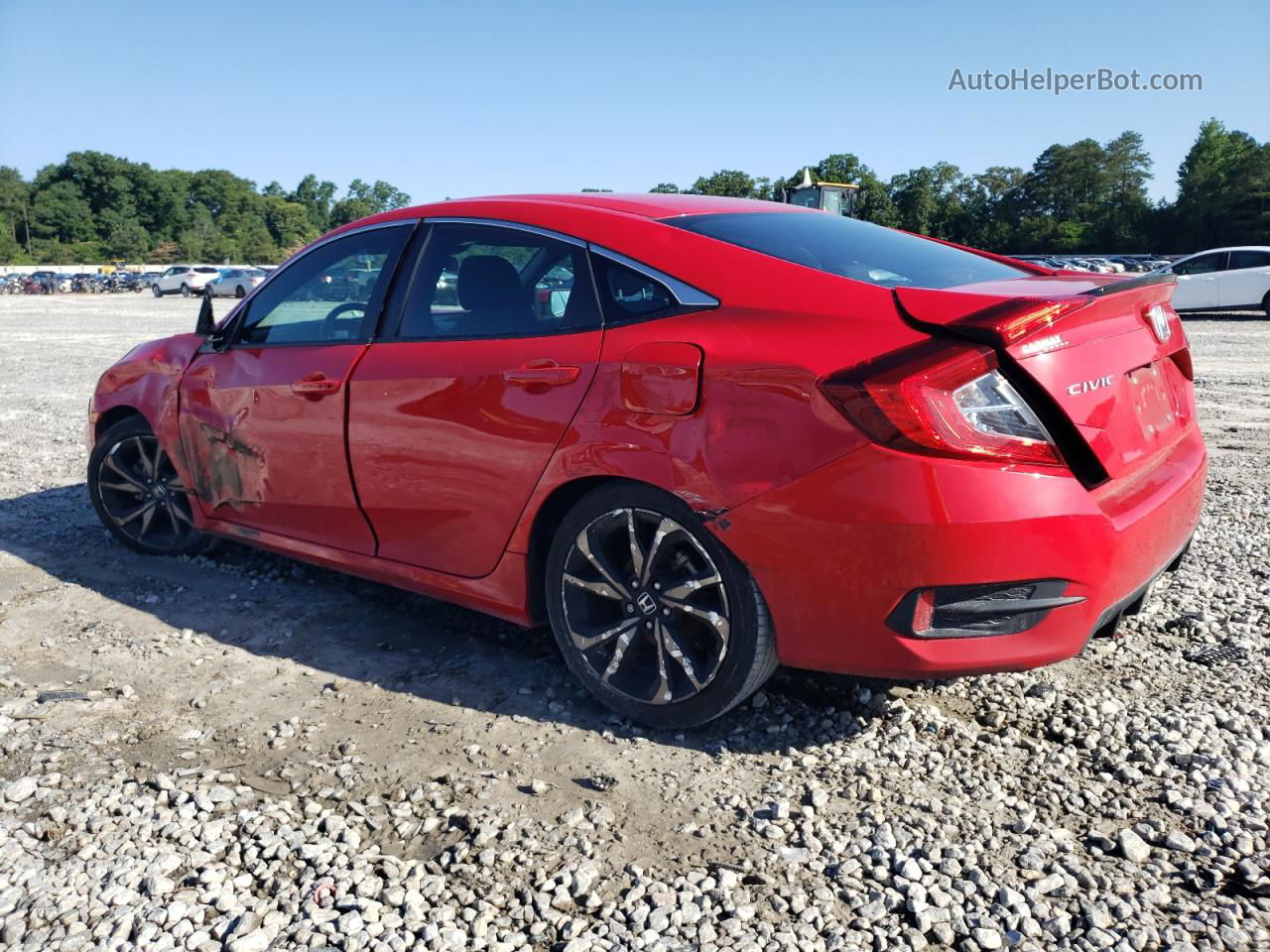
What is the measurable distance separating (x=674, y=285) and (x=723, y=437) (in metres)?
0.55

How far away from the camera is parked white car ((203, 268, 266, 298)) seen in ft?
158

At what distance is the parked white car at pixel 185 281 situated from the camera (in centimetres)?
5355

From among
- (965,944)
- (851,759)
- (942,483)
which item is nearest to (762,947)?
(965,944)

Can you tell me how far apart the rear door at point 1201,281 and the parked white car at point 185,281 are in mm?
45448

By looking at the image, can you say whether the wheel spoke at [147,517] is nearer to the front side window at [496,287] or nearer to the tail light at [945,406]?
the front side window at [496,287]

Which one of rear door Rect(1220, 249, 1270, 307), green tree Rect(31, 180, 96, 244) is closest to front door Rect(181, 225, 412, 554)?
rear door Rect(1220, 249, 1270, 307)

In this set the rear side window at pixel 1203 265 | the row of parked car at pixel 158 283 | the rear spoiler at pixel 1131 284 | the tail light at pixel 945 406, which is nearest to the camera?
the tail light at pixel 945 406

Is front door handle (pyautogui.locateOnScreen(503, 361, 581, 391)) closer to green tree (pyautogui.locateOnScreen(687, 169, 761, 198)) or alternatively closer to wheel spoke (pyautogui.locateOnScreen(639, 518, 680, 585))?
wheel spoke (pyautogui.locateOnScreen(639, 518, 680, 585))

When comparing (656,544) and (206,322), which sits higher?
(206,322)

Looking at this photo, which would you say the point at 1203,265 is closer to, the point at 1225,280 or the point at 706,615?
the point at 1225,280

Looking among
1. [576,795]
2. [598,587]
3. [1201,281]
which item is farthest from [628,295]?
[1201,281]

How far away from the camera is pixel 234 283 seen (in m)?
49.4

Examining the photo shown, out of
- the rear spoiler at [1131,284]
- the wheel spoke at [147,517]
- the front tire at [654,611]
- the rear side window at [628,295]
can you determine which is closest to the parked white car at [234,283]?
the wheel spoke at [147,517]

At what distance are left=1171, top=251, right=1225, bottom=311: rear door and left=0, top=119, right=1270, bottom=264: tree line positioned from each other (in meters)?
8.74
